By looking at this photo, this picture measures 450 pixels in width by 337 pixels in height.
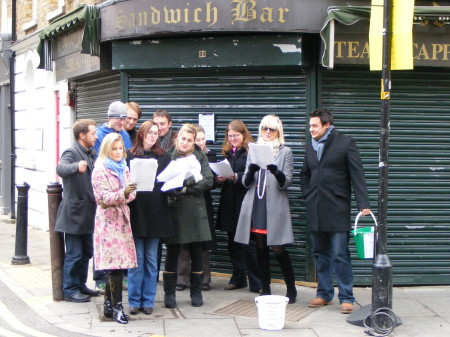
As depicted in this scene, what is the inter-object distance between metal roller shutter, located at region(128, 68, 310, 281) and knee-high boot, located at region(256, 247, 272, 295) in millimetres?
1056

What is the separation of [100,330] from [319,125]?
3007 mm

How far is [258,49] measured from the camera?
30.1 ft

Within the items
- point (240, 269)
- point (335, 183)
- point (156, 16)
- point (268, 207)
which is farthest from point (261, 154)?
point (156, 16)

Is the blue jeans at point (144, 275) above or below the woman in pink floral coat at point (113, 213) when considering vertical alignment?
below

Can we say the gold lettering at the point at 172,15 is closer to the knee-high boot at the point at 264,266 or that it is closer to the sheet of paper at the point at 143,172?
the sheet of paper at the point at 143,172

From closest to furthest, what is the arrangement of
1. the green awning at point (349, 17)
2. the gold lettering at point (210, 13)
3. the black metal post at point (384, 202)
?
the black metal post at point (384, 202), the green awning at point (349, 17), the gold lettering at point (210, 13)

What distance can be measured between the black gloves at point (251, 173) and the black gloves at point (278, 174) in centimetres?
24

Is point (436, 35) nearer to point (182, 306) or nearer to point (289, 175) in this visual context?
point (289, 175)

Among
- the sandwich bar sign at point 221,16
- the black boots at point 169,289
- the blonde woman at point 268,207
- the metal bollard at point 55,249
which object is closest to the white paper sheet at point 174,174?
the blonde woman at point 268,207

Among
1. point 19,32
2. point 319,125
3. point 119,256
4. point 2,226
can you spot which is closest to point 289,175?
point 319,125

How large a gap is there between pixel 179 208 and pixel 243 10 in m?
2.65

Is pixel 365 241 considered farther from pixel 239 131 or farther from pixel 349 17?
pixel 349 17

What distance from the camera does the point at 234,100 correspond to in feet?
31.6

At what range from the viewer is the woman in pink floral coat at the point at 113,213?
7.23 metres
